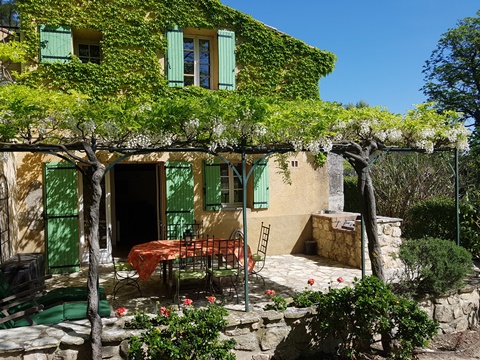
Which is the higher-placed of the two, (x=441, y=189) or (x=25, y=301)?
(x=441, y=189)

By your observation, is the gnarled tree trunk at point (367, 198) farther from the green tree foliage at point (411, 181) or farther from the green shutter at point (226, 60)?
the green tree foliage at point (411, 181)

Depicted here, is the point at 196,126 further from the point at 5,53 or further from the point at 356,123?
the point at 5,53

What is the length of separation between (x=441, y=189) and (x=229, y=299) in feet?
29.1

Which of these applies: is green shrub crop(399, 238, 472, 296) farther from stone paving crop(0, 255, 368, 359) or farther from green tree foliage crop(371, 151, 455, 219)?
green tree foliage crop(371, 151, 455, 219)

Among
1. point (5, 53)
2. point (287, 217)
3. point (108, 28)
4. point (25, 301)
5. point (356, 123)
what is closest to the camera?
point (25, 301)

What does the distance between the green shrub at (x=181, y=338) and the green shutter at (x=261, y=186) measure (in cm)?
438

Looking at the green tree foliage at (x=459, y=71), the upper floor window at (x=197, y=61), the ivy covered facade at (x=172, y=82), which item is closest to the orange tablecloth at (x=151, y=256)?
the ivy covered facade at (x=172, y=82)

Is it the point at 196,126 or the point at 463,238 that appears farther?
the point at 463,238

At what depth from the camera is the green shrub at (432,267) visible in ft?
16.4

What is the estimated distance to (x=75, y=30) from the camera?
7395 mm

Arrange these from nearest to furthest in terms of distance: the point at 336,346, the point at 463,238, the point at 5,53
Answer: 1. the point at 336,346
2. the point at 5,53
3. the point at 463,238

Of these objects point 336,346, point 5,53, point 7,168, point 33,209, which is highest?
point 5,53

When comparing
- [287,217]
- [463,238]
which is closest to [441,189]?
[463,238]

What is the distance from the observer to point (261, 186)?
8.16 m
